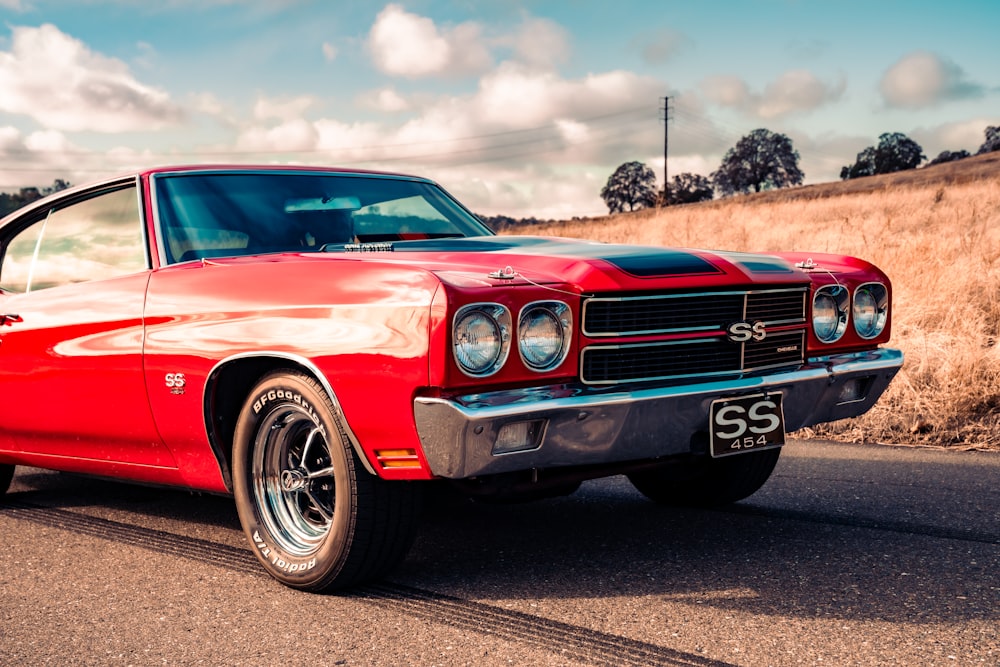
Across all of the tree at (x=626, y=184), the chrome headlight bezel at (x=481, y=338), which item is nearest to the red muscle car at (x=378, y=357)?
the chrome headlight bezel at (x=481, y=338)

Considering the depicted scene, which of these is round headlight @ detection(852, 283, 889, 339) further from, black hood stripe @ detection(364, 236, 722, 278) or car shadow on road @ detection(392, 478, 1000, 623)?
black hood stripe @ detection(364, 236, 722, 278)

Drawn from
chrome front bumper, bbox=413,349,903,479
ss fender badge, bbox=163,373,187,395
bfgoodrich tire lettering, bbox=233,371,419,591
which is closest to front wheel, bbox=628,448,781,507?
chrome front bumper, bbox=413,349,903,479

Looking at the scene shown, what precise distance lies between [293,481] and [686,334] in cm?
140

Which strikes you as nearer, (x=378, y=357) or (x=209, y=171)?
(x=378, y=357)

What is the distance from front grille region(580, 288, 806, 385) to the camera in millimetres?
3232

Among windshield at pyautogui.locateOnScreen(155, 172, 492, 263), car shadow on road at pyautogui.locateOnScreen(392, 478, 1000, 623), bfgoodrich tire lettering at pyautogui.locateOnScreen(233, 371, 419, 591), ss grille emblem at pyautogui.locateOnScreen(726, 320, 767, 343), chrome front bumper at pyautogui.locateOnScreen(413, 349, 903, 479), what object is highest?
windshield at pyautogui.locateOnScreen(155, 172, 492, 263)

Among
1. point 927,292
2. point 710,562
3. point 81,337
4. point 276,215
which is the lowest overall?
point 710,562

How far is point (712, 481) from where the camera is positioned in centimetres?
452

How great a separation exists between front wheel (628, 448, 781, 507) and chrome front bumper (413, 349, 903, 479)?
0.71 metres

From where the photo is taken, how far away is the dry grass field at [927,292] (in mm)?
6566

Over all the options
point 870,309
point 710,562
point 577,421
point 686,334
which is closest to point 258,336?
point 577,421

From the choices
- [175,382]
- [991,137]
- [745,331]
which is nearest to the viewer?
[745,331]

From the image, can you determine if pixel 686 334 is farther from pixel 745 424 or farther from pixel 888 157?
pixel 888 157

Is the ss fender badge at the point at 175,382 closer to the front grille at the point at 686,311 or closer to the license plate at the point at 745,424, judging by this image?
the front grille at the point at 686,311
